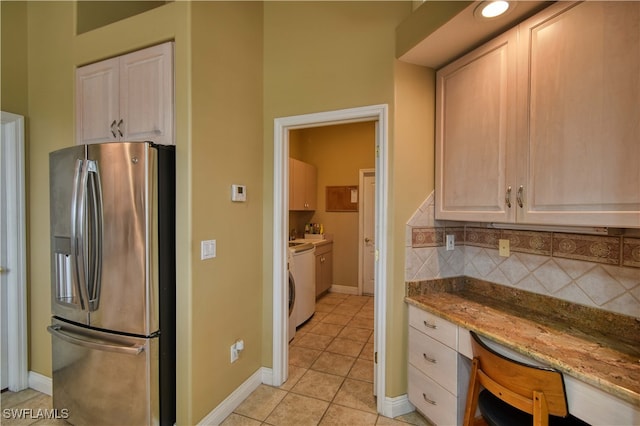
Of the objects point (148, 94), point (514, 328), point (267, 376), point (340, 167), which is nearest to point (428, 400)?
point (514, 328)

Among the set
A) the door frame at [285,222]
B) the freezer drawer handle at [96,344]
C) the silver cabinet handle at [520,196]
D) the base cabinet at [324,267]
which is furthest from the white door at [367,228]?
the freezer drawer handle at [96,344]

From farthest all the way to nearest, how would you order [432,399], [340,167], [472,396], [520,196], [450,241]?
1. [340,167]
2. [450,241]
3. [432,399]
4. [520,196]
5. [472,396]

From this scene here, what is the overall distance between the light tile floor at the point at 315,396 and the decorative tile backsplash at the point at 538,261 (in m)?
1.00

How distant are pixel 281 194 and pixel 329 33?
48.8 inches

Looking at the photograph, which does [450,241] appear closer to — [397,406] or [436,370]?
[436,370]

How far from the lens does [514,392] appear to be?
1160 millimetres

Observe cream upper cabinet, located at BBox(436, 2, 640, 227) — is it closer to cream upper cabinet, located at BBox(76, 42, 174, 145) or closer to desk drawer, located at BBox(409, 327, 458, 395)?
desk drawer, located at BBox(409, 327, 458, 395)

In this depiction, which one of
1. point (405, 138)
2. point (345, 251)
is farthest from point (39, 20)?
point (345, 251)

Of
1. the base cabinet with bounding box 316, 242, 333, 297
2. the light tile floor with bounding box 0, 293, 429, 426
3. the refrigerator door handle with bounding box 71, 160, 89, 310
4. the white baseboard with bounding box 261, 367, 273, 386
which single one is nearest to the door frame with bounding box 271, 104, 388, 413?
the white baseboard with bounding box 261, 367, 273, 386

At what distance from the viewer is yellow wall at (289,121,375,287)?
4.75 meters

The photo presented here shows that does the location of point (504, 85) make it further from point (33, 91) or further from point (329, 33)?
point (33, 91)

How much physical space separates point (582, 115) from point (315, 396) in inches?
91.9

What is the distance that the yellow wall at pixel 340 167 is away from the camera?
4.75 metres

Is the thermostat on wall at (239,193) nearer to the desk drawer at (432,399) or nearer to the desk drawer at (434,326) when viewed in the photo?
the desk drawer at (434,326)
